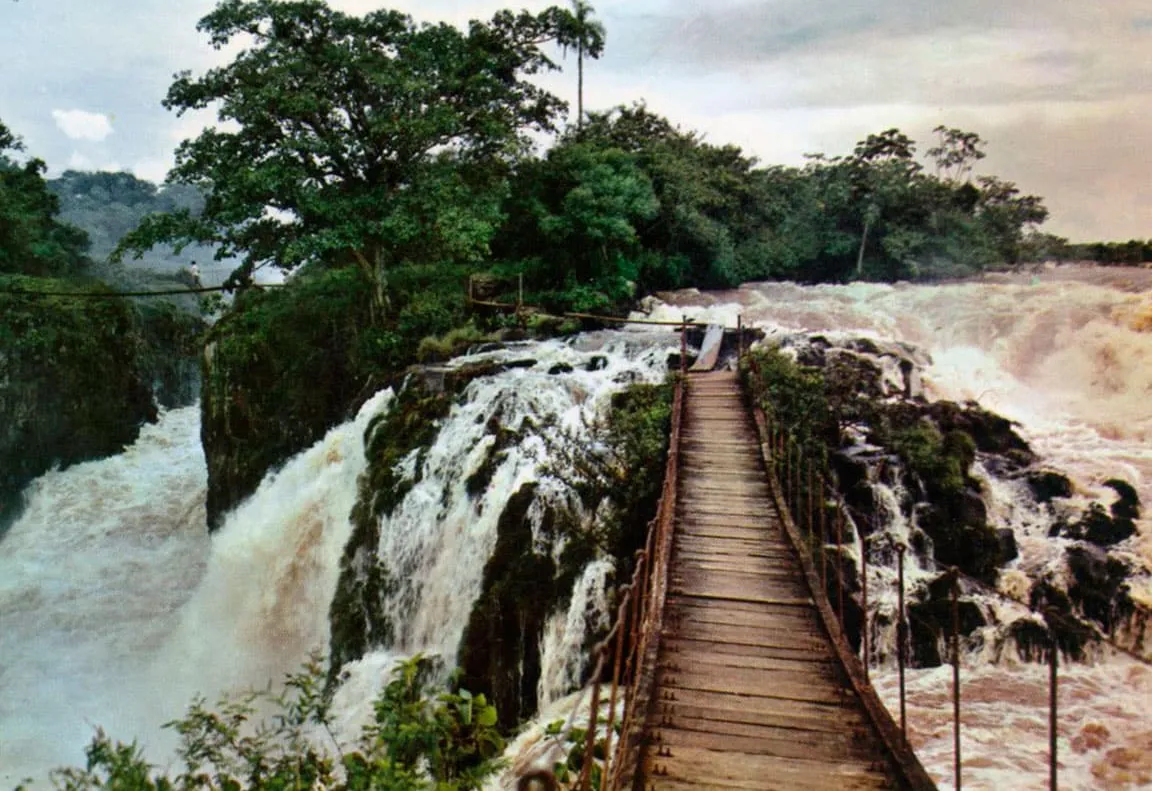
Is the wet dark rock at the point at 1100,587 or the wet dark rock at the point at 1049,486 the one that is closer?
the wet dark rock at the point at 1100,587

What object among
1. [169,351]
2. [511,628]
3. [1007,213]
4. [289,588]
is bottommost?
[289,588]

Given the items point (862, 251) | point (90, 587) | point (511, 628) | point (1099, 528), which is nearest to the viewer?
point (511, 628)

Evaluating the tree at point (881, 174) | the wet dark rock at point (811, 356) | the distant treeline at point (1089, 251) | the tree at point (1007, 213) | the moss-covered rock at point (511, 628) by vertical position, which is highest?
the tree at point (881, 174)

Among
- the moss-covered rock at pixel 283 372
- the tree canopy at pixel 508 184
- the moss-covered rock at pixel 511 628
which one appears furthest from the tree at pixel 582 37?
the moss-covered rock at pixel 511 628

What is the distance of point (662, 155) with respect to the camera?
20.4m

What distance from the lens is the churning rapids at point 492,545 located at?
7.80 m

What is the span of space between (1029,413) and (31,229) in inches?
1103

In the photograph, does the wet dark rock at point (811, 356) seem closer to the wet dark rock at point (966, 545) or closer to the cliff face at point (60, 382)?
the wet dark rock at point (966, 545)

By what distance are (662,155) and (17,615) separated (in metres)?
17.8

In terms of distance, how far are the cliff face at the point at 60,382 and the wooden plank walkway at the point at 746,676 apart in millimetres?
19080

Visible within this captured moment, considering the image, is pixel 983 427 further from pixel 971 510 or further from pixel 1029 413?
pixel 971 510

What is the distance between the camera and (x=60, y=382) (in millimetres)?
21812

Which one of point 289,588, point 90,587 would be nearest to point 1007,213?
point 289,588

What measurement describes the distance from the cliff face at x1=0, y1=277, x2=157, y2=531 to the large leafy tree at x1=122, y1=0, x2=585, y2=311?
7.34 metres
